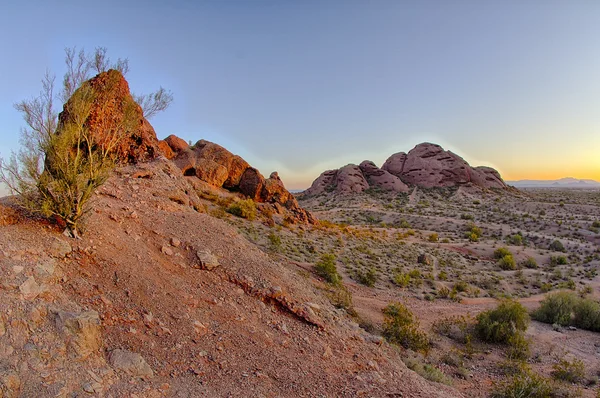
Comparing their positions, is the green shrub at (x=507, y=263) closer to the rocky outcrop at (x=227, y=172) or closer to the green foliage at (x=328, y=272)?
the rocky outcrop at (x=227, y=172)

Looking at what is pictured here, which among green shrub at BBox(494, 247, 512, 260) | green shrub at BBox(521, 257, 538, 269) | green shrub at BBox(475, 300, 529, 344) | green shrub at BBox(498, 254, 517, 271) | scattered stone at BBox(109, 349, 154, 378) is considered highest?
scattered stone at BBox(109, 349, 154, 378)

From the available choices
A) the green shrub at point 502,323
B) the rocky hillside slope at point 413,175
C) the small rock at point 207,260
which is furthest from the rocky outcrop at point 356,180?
the small rock at point 207,260

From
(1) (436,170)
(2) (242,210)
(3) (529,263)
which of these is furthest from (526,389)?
(1) (436,170)

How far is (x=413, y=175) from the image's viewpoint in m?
57.8

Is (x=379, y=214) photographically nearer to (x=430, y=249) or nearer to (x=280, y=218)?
(x=430, y=249)

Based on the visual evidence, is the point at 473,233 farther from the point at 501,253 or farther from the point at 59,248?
the point at 59,248

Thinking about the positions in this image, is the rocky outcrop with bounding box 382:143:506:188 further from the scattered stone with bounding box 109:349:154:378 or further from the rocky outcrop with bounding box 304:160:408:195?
the scattered stone with bounding box 109:349:154:378

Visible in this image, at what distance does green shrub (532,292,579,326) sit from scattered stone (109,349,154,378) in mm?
13318

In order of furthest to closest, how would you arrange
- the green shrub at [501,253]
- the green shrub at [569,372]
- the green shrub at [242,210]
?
1. the green shrub at [501,253]
2. the green shrub at [242,210]
3. the green shrub at [569,372]

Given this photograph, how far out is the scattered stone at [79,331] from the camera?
4516 mm

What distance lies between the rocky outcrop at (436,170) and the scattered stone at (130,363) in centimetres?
5505

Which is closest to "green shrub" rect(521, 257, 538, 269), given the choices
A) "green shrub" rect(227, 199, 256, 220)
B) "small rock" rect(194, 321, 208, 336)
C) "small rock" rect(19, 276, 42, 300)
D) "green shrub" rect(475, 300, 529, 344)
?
"green shrub" rect(475, 300, 529, 344)

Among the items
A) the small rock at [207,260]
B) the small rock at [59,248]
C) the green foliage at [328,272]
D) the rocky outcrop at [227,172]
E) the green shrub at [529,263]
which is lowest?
the green shrub at [529,263]

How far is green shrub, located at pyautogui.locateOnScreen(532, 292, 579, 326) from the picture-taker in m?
12.2
